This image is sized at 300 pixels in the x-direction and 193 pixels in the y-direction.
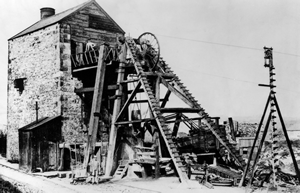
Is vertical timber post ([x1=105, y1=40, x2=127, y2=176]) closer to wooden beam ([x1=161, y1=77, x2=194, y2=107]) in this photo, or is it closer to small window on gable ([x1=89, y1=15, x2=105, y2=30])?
wooden beam ([x1=161, y1=77, x2=194, y2=107])

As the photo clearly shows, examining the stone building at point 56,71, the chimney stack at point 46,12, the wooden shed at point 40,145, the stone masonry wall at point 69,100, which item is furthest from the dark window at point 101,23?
the wooden shed at point 40,145

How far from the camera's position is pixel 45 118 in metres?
18.4

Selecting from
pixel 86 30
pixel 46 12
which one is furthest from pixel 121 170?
pixel 46 12

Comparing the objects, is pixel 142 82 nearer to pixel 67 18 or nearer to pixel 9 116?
pixel 67 18

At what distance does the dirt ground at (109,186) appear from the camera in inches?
446

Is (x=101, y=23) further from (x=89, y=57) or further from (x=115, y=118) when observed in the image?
(x=115, y=118)

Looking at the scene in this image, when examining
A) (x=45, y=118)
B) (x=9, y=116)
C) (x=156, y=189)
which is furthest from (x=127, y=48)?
(x=9, y=116)

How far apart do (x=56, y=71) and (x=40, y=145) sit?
3.79m

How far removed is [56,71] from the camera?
18.4 meters

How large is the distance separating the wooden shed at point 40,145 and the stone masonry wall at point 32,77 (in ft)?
3.07

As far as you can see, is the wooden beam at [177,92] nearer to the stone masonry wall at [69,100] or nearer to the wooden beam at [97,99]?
the wooden beam at [97,99]

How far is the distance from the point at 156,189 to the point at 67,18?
11064 millimetres

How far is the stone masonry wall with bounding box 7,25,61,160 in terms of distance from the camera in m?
18.6

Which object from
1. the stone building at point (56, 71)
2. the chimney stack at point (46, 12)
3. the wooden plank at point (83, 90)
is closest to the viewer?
the wooden plank at point (83, 90)
